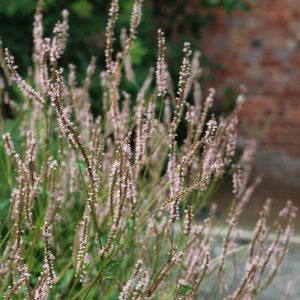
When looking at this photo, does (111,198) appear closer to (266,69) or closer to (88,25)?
(88,25)

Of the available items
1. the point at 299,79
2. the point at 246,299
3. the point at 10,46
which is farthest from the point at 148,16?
the point at 246,299

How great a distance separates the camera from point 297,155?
740 cm

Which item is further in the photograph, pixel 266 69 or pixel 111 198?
pixel 266 69

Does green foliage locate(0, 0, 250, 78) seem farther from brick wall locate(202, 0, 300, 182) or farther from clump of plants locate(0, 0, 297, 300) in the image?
clump of plants locate(0, 0, 297, 300)

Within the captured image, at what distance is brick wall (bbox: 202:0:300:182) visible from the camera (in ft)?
23.6

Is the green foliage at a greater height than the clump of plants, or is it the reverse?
the green foliage

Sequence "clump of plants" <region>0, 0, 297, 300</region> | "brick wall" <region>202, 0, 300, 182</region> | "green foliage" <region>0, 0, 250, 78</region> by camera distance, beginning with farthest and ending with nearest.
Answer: "brick wall" <region>202, 0, 300, 182</region> → "green foliage" <region>0, 0, 250, 78</region> → "clump of plants" <region>0, 0, 297, 300</region>

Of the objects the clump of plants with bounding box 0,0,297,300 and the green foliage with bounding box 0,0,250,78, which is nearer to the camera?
the clump of plants with bounding box 0,0,297,300

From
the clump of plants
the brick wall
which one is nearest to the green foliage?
the brick wall

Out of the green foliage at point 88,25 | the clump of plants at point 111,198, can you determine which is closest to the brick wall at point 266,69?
the green foliage at point 88,25

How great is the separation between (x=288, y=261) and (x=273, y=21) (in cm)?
333

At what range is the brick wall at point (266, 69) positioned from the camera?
7188 mm

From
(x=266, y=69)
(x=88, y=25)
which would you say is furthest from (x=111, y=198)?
(x=266, y=69)

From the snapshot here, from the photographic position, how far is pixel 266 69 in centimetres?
730
